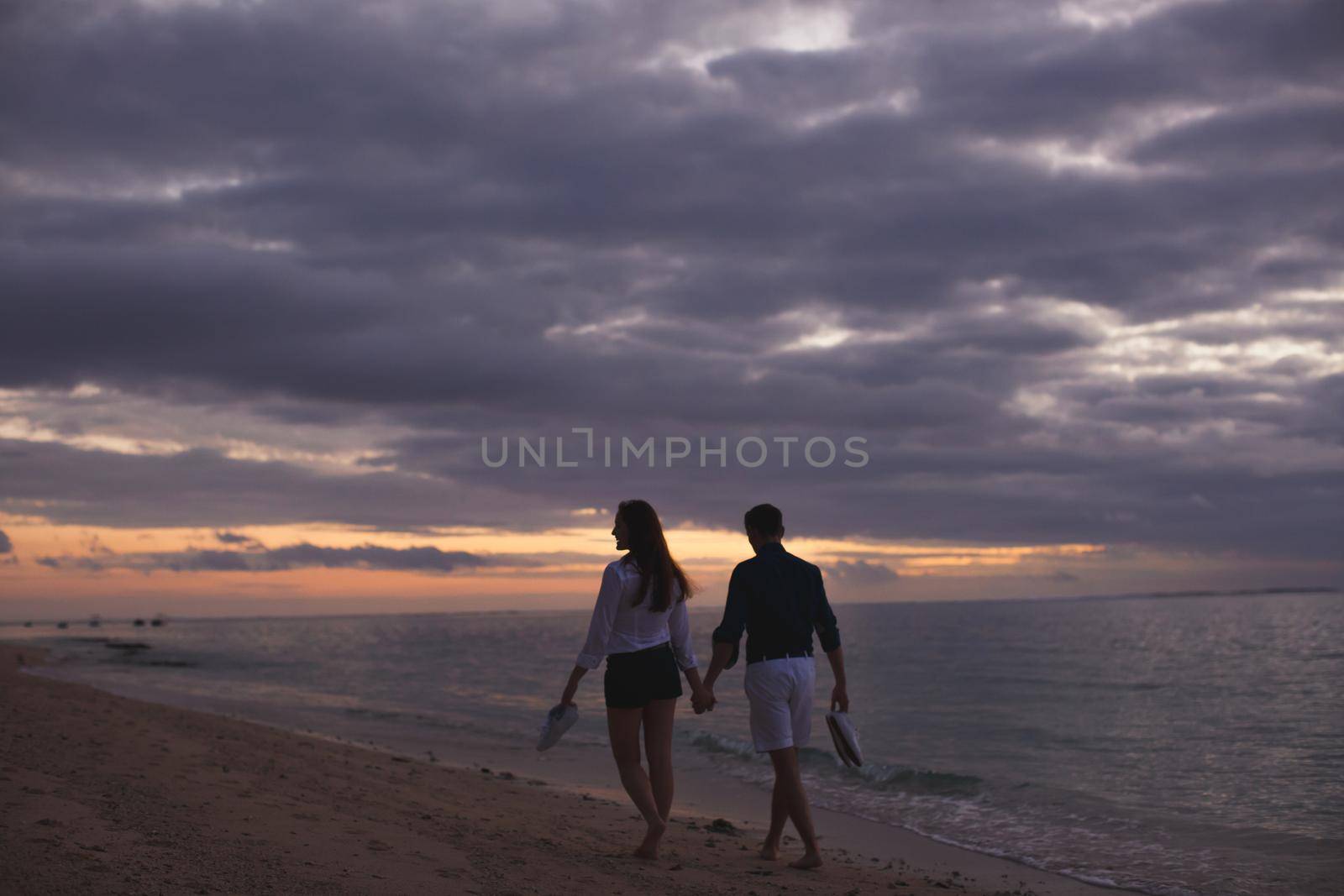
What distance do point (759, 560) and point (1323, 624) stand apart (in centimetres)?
8168

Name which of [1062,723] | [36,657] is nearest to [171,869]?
[1062,723]

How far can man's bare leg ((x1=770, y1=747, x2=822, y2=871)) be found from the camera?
6156 millimetres

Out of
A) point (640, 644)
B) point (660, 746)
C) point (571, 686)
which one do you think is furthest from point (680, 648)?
point (571, 686)

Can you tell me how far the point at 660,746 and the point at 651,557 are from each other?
45.0 inches

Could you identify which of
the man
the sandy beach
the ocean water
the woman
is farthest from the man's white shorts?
the ocean water

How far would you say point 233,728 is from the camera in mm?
13203

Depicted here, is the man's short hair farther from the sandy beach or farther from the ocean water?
the ocean water

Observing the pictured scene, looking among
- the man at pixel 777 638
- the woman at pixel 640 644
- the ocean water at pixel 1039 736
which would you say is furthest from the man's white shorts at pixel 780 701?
the ocean water at pixel 1039 736

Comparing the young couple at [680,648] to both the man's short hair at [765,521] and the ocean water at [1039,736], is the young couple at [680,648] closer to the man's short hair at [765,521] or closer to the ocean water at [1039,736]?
the man's short hair at [765,521]

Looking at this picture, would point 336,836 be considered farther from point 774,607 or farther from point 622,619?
point 774,607

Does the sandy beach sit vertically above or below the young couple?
below

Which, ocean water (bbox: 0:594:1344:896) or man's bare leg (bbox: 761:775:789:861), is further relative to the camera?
ocean water (bbox: 0:594:1344:896)

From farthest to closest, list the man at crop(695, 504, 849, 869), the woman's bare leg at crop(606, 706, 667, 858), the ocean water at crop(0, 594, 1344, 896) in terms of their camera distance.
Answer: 1. the ocean water at crop(0, 594, 1344, 896)
2. the man at crop(695, 504, 849, 869)
3. the woman's bare leg at crop(606, 706, 667, 858)

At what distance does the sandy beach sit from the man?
835mm
